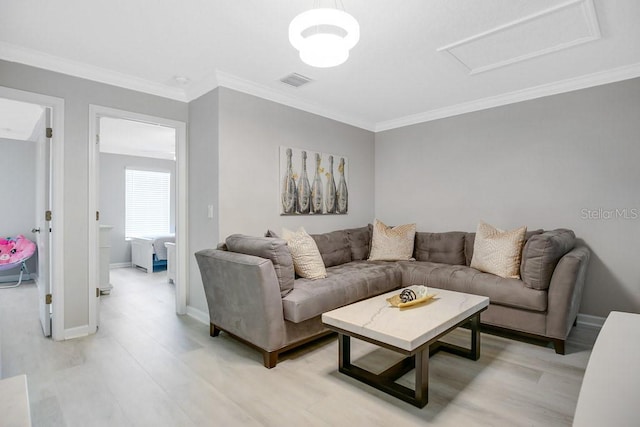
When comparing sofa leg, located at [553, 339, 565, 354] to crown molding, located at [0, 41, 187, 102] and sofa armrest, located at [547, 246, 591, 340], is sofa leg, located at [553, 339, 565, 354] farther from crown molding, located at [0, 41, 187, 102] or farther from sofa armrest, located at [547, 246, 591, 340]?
crown molding, located at [0, 41, 187, 102]

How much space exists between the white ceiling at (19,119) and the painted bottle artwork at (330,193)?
3.32 metres

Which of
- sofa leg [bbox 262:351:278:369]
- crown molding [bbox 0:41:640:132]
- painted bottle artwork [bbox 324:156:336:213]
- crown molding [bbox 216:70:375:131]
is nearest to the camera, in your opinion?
sofa leg [bbox 262:351:278:369]

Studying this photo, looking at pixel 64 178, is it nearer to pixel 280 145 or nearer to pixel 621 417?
pixel 280 145

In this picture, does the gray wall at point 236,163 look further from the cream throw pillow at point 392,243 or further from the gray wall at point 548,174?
the gray wall at point 548,174

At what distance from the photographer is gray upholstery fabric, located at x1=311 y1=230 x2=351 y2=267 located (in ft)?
12.4

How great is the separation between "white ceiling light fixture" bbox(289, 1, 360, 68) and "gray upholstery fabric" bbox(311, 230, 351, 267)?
2.21m

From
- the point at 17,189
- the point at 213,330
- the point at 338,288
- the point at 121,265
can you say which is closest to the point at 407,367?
the point at 338,288

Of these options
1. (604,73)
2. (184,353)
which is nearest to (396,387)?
(184,353)

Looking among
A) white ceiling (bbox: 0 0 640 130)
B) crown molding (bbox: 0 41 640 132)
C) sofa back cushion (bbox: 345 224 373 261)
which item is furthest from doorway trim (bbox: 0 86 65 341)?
sofa back cushion (bbox: 345 224 373 261)

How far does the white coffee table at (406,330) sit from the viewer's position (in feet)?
6.15

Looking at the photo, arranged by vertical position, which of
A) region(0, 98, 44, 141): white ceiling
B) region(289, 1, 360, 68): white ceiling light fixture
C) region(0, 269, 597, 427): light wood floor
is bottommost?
region(0, 269, 597, 427): light wood floor

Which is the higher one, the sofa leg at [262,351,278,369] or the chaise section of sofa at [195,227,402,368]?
the chaise section of sofa at [195,227,402,368]

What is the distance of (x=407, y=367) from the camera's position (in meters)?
2.34

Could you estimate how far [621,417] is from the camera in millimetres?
742
